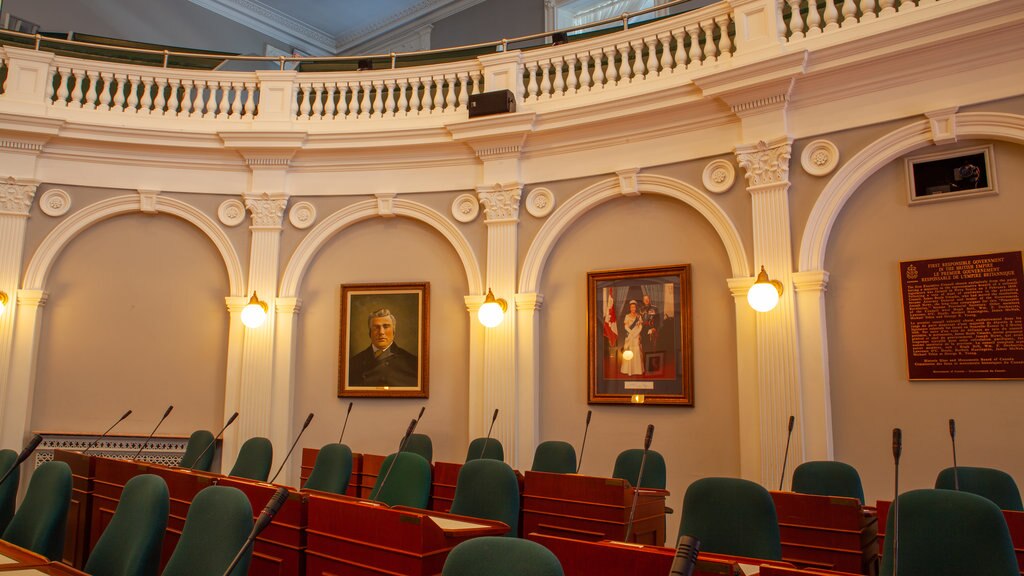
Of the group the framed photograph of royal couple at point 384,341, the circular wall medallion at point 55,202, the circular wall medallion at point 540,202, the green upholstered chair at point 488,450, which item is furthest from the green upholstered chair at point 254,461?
the circular wall medallion at point 55,202

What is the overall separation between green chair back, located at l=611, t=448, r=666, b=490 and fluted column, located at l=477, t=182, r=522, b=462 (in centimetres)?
140

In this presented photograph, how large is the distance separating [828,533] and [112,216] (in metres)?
7.09

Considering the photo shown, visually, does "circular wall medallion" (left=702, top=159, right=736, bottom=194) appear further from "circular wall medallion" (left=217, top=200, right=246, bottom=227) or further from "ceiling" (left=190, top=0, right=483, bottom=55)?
"ceiling" (left=190, top=0, right=483, bottom=55)

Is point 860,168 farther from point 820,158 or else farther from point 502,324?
point 502,324

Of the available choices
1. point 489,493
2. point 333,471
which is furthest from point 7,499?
point 489,493

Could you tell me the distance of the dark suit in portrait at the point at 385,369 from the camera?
7.06m

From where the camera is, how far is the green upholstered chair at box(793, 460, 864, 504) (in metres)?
4.19

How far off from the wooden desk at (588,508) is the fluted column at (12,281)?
5301 mm

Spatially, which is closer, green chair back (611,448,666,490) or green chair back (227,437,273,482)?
green chair back (611,448,666,490)

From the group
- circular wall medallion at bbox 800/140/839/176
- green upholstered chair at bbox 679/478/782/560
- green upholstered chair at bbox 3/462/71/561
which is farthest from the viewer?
circular wall medallion at bbox 800/140/839/176

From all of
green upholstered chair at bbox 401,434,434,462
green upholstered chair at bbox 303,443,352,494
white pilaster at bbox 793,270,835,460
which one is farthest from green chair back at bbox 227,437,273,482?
white pilaster at bbox 793,270,835,460

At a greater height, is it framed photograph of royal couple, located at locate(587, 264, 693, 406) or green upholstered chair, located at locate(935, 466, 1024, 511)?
framed photograph of royal couple, located at locate(587, 264, 693, 406)

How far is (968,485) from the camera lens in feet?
13.3

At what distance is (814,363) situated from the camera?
5.40m
